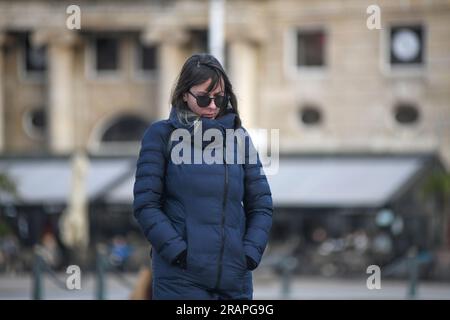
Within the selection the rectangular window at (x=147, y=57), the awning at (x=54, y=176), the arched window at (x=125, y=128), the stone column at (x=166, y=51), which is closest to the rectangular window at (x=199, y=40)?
the stone column at (x=166, y=51)

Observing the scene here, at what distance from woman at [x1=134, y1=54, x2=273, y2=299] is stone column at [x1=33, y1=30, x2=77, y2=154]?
4849 centimetres

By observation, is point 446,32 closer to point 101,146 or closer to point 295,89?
point 295,89

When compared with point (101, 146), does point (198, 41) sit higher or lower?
higher

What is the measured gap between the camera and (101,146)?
57438 mm

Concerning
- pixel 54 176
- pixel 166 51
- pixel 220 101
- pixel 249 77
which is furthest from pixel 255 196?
pixel 166 51

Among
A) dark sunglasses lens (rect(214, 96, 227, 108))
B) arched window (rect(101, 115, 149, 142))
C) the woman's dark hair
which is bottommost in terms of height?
arched window (rect(101, 115, 149, 142))

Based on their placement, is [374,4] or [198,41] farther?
[198,41]

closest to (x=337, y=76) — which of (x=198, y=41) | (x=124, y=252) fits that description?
(x=198, y=41)

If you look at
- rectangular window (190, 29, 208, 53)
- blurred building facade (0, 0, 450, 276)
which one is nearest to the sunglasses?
blurred building facade (0, 0, 450, 276)

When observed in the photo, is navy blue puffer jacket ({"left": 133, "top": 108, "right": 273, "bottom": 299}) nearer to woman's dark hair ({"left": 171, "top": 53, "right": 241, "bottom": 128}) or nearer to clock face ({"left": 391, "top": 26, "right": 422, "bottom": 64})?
woman's dark hair ({"left": 171, "top": 53, "right": 241, "bottom": 128})

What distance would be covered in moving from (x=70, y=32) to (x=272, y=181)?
1317cm

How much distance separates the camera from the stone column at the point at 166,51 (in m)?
55.1

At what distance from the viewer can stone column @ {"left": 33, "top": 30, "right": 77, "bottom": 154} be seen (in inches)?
2221
